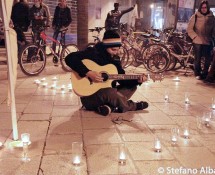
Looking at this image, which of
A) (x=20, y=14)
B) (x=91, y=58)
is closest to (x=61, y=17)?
(x=20, y=14)

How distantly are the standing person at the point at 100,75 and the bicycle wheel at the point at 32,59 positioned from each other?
343cm

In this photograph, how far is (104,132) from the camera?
13.6 ft

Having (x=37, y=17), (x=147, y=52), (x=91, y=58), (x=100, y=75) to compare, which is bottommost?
(x=147, y=52)

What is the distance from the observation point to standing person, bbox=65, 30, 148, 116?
4.70m

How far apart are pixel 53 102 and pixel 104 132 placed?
178cm

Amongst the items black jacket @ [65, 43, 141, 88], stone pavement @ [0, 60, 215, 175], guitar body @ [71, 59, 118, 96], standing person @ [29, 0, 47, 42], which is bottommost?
stone pavement @ [0, 60, 215, 175]

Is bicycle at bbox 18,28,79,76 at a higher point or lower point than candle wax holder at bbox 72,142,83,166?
higher

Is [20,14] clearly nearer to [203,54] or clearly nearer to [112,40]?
[112,40]

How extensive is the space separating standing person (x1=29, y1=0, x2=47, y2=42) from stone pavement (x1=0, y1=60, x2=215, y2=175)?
307 centimetres

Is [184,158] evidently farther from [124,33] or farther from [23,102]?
[124,33]

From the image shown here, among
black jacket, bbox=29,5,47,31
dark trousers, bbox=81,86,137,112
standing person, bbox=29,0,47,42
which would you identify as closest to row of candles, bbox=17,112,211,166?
dark trousers, bbox=81,86,137,112

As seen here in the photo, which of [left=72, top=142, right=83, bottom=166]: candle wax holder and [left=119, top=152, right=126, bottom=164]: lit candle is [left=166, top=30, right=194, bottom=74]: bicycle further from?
[left=72, top=142, right=83, bottom=166]: candle wax holder

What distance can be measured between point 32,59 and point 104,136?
470 cm

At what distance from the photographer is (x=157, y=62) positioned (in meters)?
9.35
